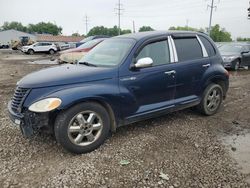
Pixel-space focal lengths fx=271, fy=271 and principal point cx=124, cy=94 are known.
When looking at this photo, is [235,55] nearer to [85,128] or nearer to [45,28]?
[85,128]

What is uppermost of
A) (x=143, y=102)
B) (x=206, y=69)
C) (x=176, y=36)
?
(x=176, y=36)

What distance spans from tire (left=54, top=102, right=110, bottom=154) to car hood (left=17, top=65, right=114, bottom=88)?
0.42 metres

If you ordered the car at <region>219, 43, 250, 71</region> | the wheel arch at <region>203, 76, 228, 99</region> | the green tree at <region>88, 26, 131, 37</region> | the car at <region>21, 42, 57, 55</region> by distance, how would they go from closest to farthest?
1. the wheel arch at <region>203, 76, 228, 99</region>
2. the car at <region>219, 43, 250, 71</region>
3. the car at <region>21, 42, 57, 55</region>
4. the green tree at <region>88, 26, 131, 37</region>

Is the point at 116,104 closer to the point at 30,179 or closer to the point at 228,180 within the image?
the point at 30,179

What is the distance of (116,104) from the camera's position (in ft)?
14.4

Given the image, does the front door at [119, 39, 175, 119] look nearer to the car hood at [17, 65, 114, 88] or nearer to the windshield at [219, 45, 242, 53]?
the car hood at [17, 65, 114, 88]

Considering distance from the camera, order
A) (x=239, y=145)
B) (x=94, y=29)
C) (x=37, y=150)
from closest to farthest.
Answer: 1. (x=37, y=150)
2. (x=239, y=145)
3. (x=94, y=29)

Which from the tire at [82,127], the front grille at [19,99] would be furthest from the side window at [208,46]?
the front grille at [19,99]

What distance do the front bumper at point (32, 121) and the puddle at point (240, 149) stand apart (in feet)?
9.24

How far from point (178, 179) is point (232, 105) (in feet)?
13.1

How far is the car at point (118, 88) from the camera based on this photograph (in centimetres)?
392

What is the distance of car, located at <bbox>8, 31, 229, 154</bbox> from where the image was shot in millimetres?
3922

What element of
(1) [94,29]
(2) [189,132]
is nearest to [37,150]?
(2) [189,132]

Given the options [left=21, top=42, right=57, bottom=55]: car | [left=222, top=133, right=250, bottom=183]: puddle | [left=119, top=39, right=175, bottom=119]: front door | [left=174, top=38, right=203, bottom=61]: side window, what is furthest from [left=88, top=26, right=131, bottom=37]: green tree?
[left=222, top=133, right=250, bottom=183]: puddle
